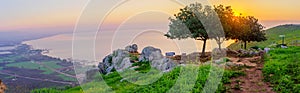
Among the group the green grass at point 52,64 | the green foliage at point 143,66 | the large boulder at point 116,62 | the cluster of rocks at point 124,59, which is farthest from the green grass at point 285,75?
the green grass at point 52,64

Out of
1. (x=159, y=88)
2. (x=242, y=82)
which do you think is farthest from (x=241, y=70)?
(x=159, y=88)

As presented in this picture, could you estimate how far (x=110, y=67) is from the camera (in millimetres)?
29281

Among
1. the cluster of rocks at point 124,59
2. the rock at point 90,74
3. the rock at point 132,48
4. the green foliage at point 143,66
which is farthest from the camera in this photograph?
the rock at point 132,48

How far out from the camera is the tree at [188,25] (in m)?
27.3

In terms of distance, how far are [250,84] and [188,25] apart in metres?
13.5

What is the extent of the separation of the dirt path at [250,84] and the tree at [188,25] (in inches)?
398

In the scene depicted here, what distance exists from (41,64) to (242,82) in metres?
57.4

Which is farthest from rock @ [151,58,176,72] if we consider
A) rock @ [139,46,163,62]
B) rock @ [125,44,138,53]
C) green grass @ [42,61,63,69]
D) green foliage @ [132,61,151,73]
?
green grass @ [42,61,63,69]

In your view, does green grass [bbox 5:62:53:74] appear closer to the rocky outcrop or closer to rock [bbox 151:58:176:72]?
the rocky outcrop

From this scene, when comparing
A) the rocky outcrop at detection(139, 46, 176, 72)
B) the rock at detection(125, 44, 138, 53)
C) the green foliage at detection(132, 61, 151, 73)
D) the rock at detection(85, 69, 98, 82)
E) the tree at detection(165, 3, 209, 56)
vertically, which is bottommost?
the rock at detection(85, 69, 98, 82)

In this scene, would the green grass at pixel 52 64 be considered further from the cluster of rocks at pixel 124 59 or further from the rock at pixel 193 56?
the rock at pixel 193 56

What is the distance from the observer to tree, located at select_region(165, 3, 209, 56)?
27.3m

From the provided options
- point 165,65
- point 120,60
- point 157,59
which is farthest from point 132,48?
point 165,65

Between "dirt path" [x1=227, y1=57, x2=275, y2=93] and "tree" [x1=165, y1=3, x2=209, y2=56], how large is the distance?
10120 millimetres
